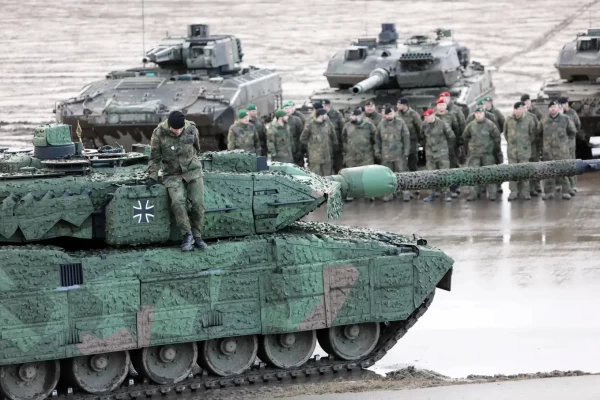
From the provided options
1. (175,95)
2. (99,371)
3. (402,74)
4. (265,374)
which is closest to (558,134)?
(402,74)

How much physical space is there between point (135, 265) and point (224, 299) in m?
1.06

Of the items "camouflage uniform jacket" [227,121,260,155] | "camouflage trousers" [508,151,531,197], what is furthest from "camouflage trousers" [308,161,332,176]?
"camouflage trousers" [508,151,531,197]

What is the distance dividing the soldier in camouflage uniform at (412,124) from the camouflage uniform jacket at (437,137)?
1.71ft

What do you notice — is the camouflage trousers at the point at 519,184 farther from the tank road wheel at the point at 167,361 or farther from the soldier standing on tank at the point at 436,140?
the tank road wheel at the point at 167,361

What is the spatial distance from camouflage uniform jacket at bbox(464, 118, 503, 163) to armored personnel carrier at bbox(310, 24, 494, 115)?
225cm

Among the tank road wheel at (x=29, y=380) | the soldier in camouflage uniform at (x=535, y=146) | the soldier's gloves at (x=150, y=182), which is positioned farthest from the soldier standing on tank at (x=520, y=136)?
the tank road wheel at (x=29, y=380)

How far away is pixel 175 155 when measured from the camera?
51.0 ft

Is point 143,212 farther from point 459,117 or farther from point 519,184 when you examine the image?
point 459,117

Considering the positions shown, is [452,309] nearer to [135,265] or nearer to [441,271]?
[441,271]

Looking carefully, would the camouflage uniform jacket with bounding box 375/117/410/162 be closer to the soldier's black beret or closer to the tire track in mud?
the soldier's black beret

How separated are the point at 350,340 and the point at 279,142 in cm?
987

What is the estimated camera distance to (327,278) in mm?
16031

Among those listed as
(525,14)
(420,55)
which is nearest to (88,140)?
(420,55)

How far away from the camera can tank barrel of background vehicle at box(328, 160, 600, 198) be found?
55.4 feet
